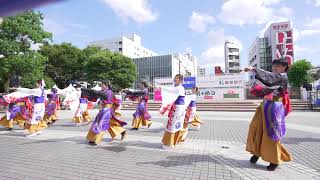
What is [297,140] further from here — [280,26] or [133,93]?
[280,26]

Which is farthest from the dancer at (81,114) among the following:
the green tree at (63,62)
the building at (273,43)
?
the building at (273,43)

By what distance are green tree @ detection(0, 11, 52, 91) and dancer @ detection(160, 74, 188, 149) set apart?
2233 centimetres

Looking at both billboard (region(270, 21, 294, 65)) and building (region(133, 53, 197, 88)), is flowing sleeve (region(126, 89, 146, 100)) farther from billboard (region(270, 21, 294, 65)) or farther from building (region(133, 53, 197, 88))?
building (region(133, 53, 197, 88))

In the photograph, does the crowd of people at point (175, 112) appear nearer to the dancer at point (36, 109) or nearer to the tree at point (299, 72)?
the dancer at point (36, 109)

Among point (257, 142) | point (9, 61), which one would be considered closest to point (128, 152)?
point (257, 142)

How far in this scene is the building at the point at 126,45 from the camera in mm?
110450

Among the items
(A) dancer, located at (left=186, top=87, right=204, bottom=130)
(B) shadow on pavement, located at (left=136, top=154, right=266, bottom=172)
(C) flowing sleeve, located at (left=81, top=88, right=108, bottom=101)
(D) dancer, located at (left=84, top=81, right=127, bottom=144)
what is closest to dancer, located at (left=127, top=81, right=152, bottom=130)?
(A) dancer, located at (left=186, top=87, right=204, bottom=130)

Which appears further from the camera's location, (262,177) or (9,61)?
(9,61)

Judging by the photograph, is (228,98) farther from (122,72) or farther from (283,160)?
(283,160)

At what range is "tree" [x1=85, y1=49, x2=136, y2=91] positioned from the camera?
5406 centimetres

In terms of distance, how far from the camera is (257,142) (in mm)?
5863

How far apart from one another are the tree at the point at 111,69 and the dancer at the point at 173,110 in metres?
45.0

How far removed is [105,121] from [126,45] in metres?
105

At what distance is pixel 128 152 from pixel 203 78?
28.4 metres
